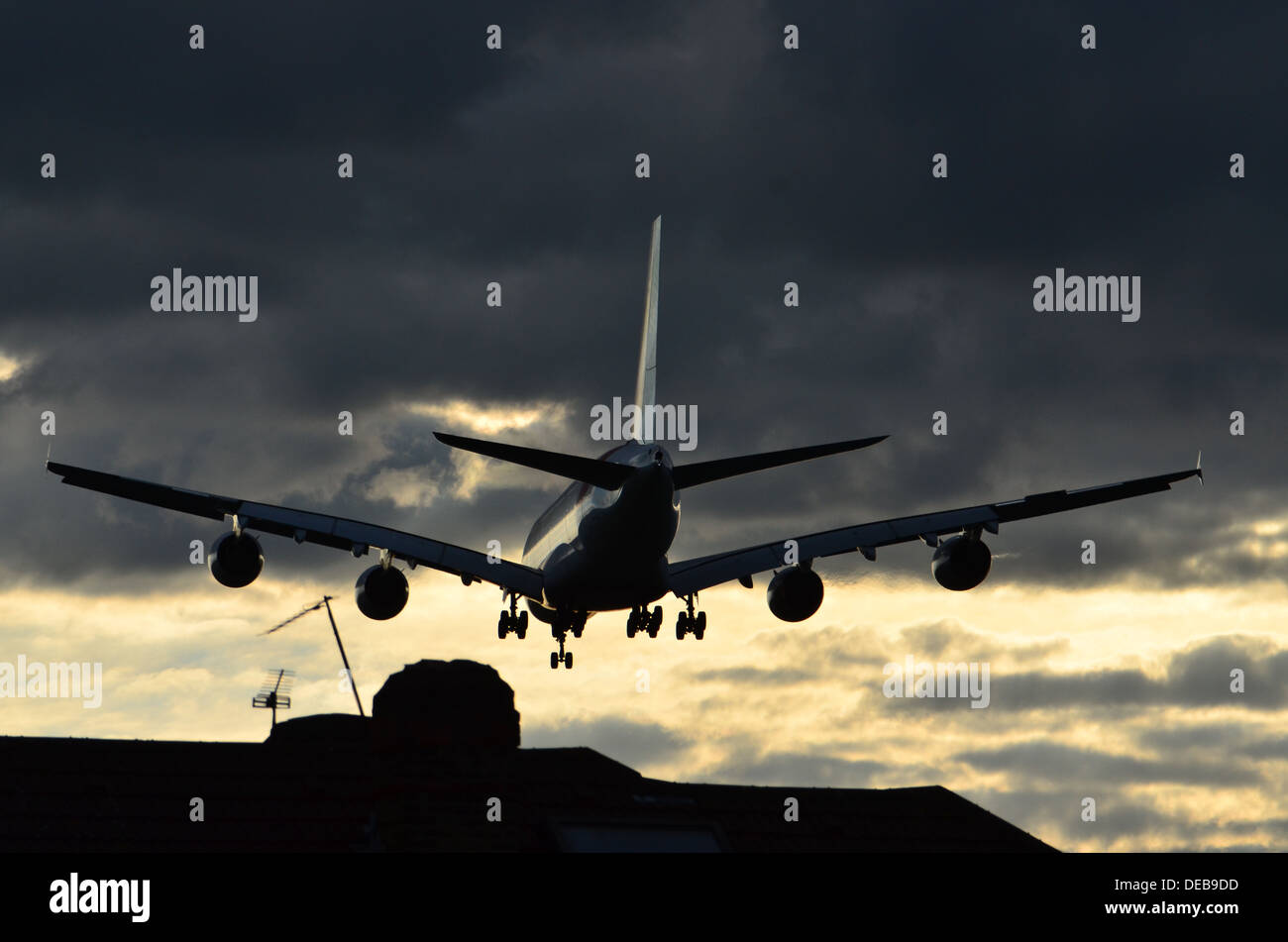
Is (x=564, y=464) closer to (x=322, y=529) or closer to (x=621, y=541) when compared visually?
(x=621, y=541)

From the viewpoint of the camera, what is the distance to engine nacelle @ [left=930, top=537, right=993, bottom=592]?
55.2m

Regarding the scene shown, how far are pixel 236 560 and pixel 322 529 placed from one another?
341 cm

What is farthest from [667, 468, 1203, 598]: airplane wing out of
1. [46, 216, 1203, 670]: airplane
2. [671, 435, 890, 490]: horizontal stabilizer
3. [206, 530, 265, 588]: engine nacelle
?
[206, 530, 265, 588]: engine nacelle

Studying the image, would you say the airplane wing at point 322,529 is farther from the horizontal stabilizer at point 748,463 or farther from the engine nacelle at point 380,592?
the horizontal stabilizer at point 748,463

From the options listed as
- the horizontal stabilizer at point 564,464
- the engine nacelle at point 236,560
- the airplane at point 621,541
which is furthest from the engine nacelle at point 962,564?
the engine nacelle at point 236,560

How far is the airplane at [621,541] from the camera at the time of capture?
47.4 meters

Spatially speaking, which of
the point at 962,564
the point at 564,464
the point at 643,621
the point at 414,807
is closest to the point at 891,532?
the point at 962,564

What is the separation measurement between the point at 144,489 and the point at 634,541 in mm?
17167

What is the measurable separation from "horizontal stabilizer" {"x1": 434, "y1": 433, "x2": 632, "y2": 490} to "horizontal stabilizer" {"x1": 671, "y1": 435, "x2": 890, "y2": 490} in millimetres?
1913

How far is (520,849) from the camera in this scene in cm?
4984

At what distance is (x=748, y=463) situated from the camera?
45.9 meters

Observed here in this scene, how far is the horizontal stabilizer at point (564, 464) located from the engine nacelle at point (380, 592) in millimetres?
10804
